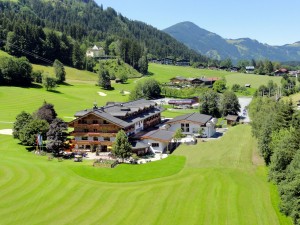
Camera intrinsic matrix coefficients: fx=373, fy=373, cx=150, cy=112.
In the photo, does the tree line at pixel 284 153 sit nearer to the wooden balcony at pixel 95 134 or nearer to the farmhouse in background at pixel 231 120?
the wooden balcony at pixel 95 134

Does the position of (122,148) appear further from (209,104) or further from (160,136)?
(209,104)

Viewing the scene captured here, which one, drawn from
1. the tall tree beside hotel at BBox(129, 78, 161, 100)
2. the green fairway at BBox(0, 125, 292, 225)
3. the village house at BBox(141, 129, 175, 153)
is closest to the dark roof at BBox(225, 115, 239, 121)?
the village house at BBox(141, 129, 175, 153)

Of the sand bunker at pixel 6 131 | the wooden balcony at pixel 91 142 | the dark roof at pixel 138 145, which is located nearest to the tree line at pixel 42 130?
the wooden balcony at pixel 91 142

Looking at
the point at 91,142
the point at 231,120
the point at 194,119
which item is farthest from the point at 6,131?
the point at 231,120

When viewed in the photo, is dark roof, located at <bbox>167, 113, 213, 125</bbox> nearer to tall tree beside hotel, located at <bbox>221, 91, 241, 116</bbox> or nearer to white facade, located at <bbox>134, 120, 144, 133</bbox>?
white facade, located at <bbox>134, 120, 144, 133</bbox>

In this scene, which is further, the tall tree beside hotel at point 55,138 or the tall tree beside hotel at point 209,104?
the tall tree beside hotel at point 209,104

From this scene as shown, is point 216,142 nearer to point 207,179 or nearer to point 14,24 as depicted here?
point 207,179
